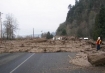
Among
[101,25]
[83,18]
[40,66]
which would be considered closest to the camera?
[40,66]

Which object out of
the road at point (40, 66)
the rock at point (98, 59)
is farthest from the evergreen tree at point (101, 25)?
the rock at point (98, 59)

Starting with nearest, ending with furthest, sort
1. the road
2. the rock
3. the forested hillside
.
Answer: the road, the rock, the forested hillside

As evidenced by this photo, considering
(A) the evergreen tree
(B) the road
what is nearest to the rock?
(B) the road

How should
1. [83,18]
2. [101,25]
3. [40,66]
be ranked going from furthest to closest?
[83,18] → [101,25] → [40,66]

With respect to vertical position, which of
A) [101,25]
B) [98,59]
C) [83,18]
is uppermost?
[83,18]

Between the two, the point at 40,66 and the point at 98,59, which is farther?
the point at 40,66

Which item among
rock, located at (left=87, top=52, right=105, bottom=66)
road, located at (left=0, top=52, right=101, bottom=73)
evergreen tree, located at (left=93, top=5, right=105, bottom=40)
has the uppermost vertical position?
evergreen tree, located at (left=93, top=5, right=105, bottom=40)

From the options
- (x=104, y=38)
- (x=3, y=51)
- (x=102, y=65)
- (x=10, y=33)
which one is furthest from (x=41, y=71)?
(x=10, y=33)

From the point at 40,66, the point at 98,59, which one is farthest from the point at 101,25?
the point at 98,59

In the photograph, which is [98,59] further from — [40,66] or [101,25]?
[101,25]

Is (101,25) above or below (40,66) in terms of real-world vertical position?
above

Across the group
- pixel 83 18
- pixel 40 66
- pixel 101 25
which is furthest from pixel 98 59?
pixel 83 18

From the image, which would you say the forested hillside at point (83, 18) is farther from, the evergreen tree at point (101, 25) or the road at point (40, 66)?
the road at point (40, 66)

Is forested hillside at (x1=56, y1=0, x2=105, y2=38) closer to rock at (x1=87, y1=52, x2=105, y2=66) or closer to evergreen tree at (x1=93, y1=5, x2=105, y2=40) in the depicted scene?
evergreen tree at (x1=93, y1=5, x2=105, y2=40)
